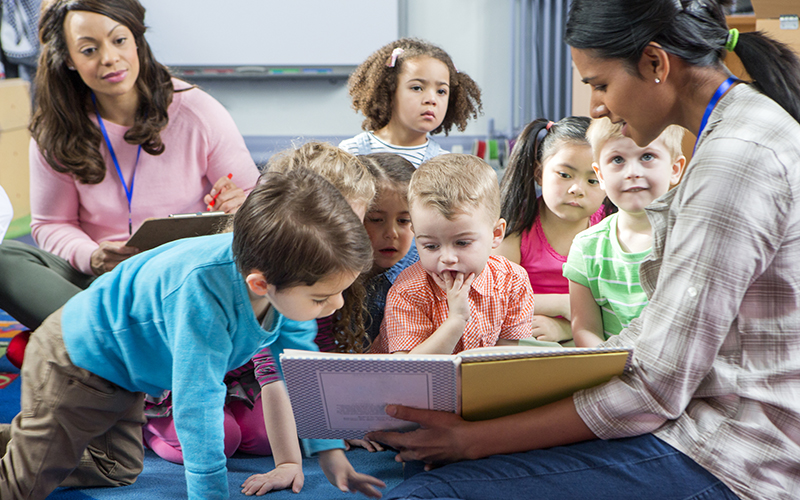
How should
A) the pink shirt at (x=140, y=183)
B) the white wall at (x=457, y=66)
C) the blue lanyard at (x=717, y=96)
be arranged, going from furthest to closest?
the white wall at (x=457, y=66) → the pink shirt at (x=140, y=183) → the blue lanyard at (x=717, y=96)

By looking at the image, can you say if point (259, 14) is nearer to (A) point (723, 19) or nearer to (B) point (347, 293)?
(B) point (347, 293)

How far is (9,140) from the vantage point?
3.79 m

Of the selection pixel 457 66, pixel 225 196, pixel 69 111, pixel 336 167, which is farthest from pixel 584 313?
pixel 457 66

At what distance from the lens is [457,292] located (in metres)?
1.31

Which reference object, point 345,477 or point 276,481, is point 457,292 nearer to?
point 345,477

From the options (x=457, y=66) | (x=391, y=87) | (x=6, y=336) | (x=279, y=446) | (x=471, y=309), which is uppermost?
(x=457, y=66)

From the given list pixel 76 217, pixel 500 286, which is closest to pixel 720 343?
pixel 500 286

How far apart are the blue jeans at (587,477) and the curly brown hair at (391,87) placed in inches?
68.8

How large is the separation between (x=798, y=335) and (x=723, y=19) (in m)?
0.47

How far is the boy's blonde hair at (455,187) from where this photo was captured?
1.31 meters

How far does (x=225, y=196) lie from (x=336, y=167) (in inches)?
25.7

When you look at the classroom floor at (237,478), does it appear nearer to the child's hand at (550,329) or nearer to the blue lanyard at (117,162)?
the child's hand at (550,329)

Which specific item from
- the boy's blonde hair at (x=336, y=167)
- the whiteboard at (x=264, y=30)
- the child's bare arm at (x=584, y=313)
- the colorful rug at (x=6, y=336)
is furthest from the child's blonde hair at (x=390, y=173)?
the whiteboard at (x=264, y=30)

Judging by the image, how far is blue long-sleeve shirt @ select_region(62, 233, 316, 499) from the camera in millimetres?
1043
